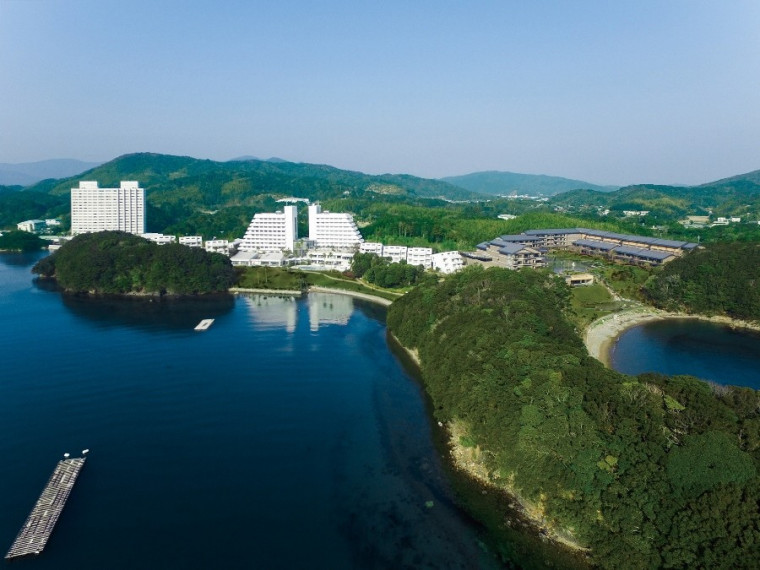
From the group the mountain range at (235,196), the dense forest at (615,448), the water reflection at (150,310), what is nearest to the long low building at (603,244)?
the water reflection at (150,310)

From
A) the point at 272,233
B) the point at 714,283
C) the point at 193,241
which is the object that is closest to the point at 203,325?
the point at 272,233

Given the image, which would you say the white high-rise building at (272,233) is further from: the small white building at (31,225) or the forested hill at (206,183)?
the forested hill at (206,183)

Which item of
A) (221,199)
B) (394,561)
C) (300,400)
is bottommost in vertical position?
(394,561)

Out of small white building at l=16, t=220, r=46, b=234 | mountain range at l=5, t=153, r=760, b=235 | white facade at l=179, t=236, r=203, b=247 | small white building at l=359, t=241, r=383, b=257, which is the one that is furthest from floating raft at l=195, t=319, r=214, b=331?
small white building at l=16, t=220, r=46, b=234

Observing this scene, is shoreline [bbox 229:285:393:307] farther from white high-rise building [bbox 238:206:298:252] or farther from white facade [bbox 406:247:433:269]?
white high-rise building [bbox 238:206:298:252]

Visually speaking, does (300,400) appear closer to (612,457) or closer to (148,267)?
(612,457)

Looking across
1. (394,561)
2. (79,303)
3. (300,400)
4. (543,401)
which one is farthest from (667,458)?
(79,303)

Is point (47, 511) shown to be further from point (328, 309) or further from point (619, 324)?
Result: point (619, 324)

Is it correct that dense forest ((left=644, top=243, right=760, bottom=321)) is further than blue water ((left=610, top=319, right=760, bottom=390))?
Yes
